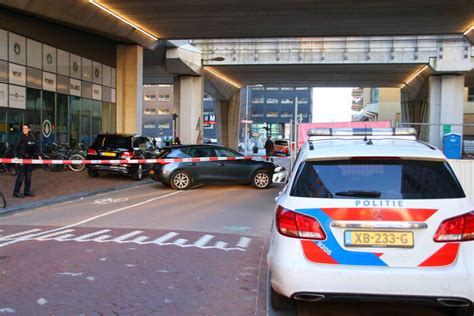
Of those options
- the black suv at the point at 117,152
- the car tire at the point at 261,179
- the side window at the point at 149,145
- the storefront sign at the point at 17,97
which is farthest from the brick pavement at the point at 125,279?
the storefront sign at the point at 17,97

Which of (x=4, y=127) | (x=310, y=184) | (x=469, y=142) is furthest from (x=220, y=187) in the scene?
(x=469, y=142)

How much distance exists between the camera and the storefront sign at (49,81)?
21781mm

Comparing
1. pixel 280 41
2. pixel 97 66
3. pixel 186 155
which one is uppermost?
pixel 280 41

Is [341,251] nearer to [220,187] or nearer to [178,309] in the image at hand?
[178,309]

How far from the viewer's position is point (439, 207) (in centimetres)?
401

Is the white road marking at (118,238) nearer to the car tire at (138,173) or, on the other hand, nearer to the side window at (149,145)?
the car tire at (138,173)

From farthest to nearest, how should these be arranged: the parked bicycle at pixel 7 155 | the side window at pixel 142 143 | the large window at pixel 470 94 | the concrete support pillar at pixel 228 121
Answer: the large window at pixel 470 94 < the concrete support pillar at pixel 228 121 < the side window at pixel 142 143 < the parked bicycle at pixel 7 155

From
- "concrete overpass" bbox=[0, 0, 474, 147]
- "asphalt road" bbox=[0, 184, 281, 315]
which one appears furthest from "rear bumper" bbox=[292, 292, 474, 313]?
"concrete overpass" bbox=[0, 0, 474, 147]

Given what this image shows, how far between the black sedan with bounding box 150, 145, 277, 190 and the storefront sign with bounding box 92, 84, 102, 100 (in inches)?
412

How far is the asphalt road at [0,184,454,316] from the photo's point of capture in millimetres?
4934

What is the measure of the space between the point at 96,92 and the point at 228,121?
28.5 meters

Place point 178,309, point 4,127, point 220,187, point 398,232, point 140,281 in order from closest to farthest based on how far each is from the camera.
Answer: point 398,232, point 178,309, point 140,281, point 220,187, point 4,127

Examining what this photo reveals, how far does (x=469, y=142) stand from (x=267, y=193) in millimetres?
20176

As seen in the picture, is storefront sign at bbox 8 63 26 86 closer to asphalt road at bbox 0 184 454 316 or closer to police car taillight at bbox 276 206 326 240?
asphalt road at bbox 0 184 454 316
